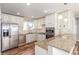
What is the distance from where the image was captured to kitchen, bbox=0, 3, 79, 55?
48.0 inches

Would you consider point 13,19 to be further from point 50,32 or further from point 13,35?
point 50,32

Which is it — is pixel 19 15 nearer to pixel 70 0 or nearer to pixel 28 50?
pixel 28 50

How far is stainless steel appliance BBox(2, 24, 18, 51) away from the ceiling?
227 millimetres

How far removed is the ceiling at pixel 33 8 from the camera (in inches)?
47.1

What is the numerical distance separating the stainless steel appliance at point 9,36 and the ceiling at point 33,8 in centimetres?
23

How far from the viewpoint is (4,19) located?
122 cm

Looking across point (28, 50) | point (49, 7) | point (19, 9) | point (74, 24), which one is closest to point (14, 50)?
point (28, 50)

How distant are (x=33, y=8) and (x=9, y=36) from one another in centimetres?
60

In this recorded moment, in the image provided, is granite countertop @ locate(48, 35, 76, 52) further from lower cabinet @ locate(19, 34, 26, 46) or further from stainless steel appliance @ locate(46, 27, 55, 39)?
lower cabinet @ locate(19, 34, 26, 46)

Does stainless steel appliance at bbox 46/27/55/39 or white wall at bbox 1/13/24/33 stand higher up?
white wall at bbox 1/13/24/33

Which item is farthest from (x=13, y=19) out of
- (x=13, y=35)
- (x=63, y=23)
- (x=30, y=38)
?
(x=63, y=23)

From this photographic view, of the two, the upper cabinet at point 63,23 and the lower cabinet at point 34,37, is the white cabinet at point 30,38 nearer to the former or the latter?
the lower cabinet at point 34,37

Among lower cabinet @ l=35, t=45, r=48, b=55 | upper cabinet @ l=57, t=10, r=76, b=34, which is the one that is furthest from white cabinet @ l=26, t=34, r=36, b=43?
upper cabinet @ l=57, t=10, r=76, b=34
